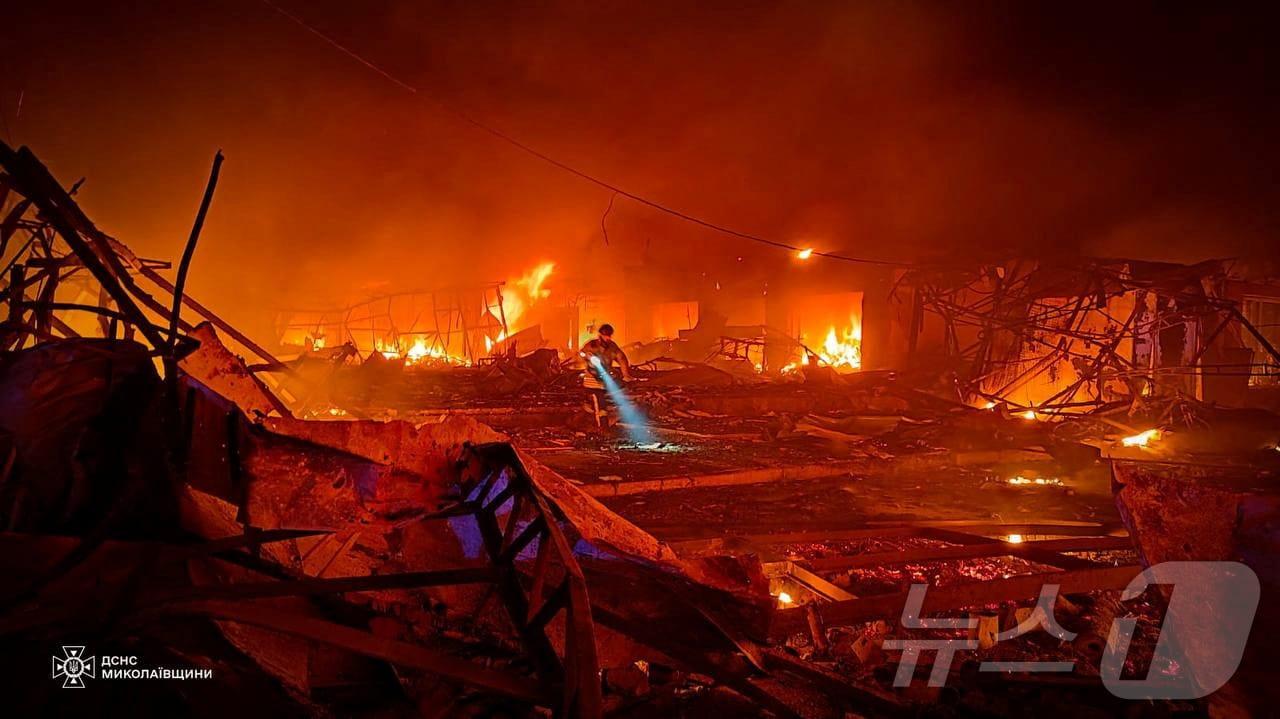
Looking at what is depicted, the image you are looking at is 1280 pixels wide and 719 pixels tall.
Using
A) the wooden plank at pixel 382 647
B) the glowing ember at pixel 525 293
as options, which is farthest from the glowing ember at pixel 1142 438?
the glowing ember at pixel 525 293

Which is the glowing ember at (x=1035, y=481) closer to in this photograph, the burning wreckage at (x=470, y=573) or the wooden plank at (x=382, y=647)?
the burning wreckage at (x=470, y=573)

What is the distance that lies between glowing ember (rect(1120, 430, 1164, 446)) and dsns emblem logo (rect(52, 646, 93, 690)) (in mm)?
15760

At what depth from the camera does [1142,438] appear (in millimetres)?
12445

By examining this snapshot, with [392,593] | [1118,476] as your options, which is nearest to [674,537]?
[392,593]

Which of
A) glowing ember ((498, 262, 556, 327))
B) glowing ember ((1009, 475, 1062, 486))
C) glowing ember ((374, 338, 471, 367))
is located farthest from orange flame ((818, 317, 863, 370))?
glowing ember ((374, 338, 471, 367))

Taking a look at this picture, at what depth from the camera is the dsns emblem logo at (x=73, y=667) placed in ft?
7.27

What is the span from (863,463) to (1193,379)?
12923mm

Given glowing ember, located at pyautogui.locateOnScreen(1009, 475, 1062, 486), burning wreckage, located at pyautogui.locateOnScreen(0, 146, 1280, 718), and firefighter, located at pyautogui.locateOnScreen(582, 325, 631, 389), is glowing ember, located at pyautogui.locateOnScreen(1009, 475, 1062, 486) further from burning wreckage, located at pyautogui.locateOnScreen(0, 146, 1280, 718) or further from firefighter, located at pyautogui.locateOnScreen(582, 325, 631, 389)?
firefighter, located at pyautogui.locateOnScreen(582, 325, 631, 389)

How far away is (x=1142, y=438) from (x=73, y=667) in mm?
16373

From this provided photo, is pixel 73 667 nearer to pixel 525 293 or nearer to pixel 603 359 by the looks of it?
pixel 603 359

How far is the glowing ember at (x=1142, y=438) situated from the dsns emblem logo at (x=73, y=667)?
1576 centimetres

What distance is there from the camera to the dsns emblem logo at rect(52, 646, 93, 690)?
7.27 feet

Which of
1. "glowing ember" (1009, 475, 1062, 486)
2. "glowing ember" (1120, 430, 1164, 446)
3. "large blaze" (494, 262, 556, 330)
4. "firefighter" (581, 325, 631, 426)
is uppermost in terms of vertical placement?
"large blaze" (494, 262, 556, 330)

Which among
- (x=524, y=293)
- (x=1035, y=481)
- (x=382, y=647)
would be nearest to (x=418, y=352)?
(x=524, y=293)
